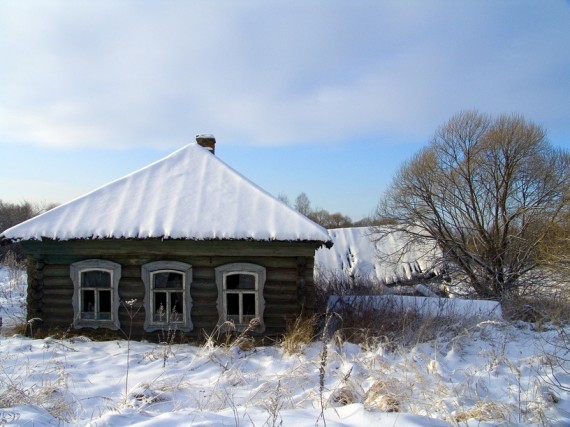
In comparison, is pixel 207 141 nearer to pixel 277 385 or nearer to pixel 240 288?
pixel 240 288

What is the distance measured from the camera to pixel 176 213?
25.9 feet

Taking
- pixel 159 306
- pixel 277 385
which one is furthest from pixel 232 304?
pixel 277 385

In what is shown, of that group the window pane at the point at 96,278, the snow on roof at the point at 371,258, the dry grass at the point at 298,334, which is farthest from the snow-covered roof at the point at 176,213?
the snow on roof at the point at 371,258

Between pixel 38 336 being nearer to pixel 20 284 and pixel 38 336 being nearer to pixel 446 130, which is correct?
pixel 20 284

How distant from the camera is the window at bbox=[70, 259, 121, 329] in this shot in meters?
7.88

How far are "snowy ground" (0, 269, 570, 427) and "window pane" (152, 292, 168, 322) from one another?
0.65 metres

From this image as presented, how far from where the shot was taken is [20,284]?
573 inches

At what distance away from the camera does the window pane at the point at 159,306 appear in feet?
26.1

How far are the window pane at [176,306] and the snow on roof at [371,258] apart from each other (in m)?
12.0

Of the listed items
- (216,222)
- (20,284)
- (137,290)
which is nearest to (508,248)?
(216,222)

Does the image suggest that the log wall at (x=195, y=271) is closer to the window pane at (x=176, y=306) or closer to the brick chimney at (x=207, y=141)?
the window pane at (x=176, y=306)

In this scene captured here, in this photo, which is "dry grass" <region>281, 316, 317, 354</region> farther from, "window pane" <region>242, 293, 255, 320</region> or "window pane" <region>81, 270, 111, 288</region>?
"window pane" <region>81, 270, 111, 288</region>

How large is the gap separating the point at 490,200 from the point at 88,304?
18280 mm

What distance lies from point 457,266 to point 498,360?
14394mm
